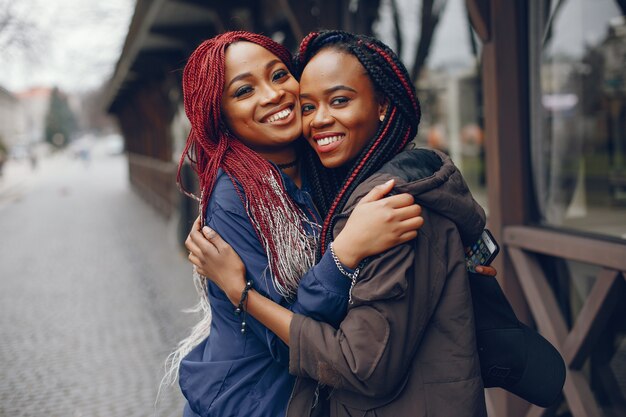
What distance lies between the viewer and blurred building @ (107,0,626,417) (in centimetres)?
332

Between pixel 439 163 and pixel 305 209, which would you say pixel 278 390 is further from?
pixel 439 163

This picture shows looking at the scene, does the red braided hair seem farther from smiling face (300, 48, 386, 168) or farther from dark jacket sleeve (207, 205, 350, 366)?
smiling face (300, 48, 386, 168)

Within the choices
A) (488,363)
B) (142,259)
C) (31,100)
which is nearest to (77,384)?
(488,363)

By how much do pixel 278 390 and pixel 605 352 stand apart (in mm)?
2285

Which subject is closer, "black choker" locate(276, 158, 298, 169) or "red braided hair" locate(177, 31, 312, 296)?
"red braided hair" locate(177, 31, 312, 296)

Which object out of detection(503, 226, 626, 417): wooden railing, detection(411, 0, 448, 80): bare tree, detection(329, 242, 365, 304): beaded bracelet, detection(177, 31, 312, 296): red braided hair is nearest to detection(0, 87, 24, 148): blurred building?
detection(411, 0, 448, 80): bare tree

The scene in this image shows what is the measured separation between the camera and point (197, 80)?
189cm

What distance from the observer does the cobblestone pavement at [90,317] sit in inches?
197

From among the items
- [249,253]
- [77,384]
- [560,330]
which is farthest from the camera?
[77,384]

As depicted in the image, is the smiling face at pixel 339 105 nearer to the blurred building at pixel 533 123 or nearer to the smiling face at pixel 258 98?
the smiling face at pixel 258 98

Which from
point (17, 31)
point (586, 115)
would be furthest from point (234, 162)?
point (17, 31)

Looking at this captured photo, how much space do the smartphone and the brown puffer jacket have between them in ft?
0.41

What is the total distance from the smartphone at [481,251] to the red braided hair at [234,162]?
42 cm

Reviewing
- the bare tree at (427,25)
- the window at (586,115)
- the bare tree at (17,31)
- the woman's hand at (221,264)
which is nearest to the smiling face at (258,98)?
the woman's hand at (221,264)
